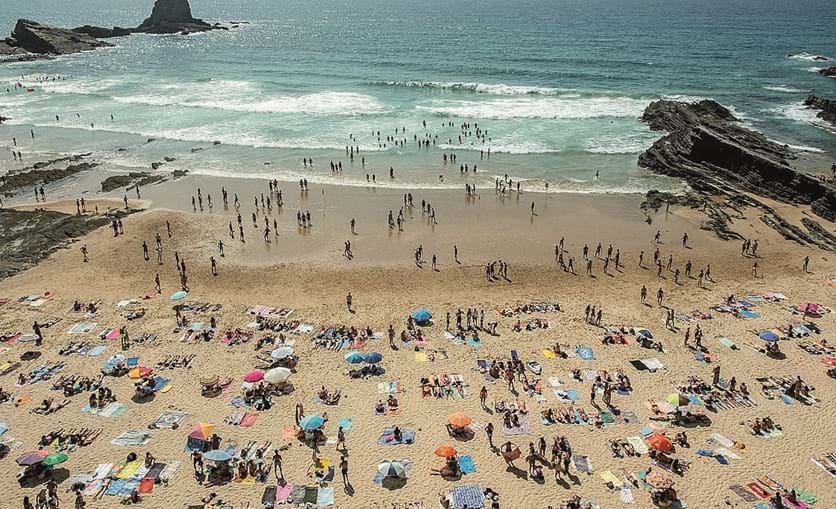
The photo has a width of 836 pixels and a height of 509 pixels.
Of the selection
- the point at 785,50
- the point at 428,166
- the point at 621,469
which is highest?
the point at 785,50

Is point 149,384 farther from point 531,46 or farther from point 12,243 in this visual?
point 531,46

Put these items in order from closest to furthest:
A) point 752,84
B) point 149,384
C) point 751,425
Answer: point 751,425 < point 149,384 < point 752,84

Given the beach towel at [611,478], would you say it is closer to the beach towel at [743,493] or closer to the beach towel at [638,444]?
the beach towel at [638,444]

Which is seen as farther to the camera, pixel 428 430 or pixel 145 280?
pixel 145 280

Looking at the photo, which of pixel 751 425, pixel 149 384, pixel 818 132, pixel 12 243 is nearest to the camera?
pixel 751 425

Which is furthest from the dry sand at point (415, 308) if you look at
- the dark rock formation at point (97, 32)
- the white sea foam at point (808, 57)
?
the dark rock formation at point (97, 32)

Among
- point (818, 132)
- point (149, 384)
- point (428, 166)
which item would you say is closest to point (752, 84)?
point (818, 132)

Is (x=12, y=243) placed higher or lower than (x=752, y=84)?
lower
